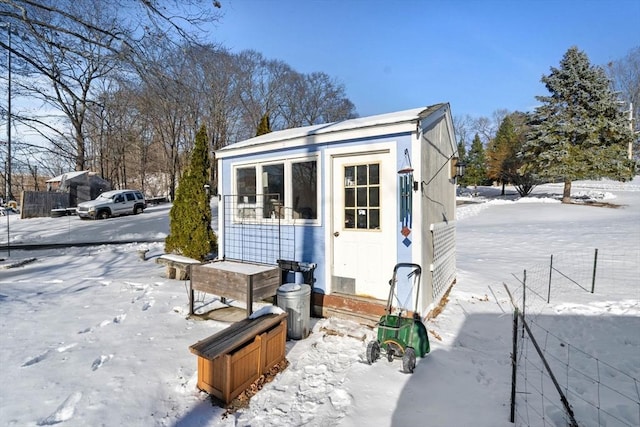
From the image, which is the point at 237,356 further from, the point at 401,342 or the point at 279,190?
the point at 279,190

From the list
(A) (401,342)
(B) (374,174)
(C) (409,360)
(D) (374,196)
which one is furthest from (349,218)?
(C) (409,360)

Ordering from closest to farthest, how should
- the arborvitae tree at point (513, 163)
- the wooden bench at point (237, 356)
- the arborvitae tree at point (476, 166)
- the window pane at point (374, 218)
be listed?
the wooden bench at point (237, 356) < the window pane at point (374, 218) < the arborvitae tree at point (513, 163) < the arborvitae tree at point (476, 166)

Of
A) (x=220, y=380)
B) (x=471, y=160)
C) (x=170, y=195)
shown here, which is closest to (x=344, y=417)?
(x=220, y=380)

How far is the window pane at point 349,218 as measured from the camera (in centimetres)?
480

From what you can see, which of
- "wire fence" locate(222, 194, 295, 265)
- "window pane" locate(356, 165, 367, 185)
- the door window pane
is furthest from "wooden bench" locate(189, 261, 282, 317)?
"window pane" locate(356, 165, 367, 185)

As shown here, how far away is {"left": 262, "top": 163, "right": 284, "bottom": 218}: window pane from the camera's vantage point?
544cm

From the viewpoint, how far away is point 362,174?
472 cm

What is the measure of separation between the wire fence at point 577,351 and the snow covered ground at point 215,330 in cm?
4

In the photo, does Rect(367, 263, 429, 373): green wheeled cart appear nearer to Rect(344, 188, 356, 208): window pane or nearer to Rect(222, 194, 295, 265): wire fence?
Rect(344, 188, 356, 208): window pane

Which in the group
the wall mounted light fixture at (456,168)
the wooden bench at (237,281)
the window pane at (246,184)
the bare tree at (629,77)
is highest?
the bare tree at (629,77)

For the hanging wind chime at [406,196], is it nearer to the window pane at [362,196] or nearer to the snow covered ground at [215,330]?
the window pane at [362,196]

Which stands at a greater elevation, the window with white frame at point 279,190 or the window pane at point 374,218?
the window with white frame at point 279,190

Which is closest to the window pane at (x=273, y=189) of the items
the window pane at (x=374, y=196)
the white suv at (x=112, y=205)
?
the window pane at (x=374, y=196)

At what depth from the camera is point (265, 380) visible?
322cm
